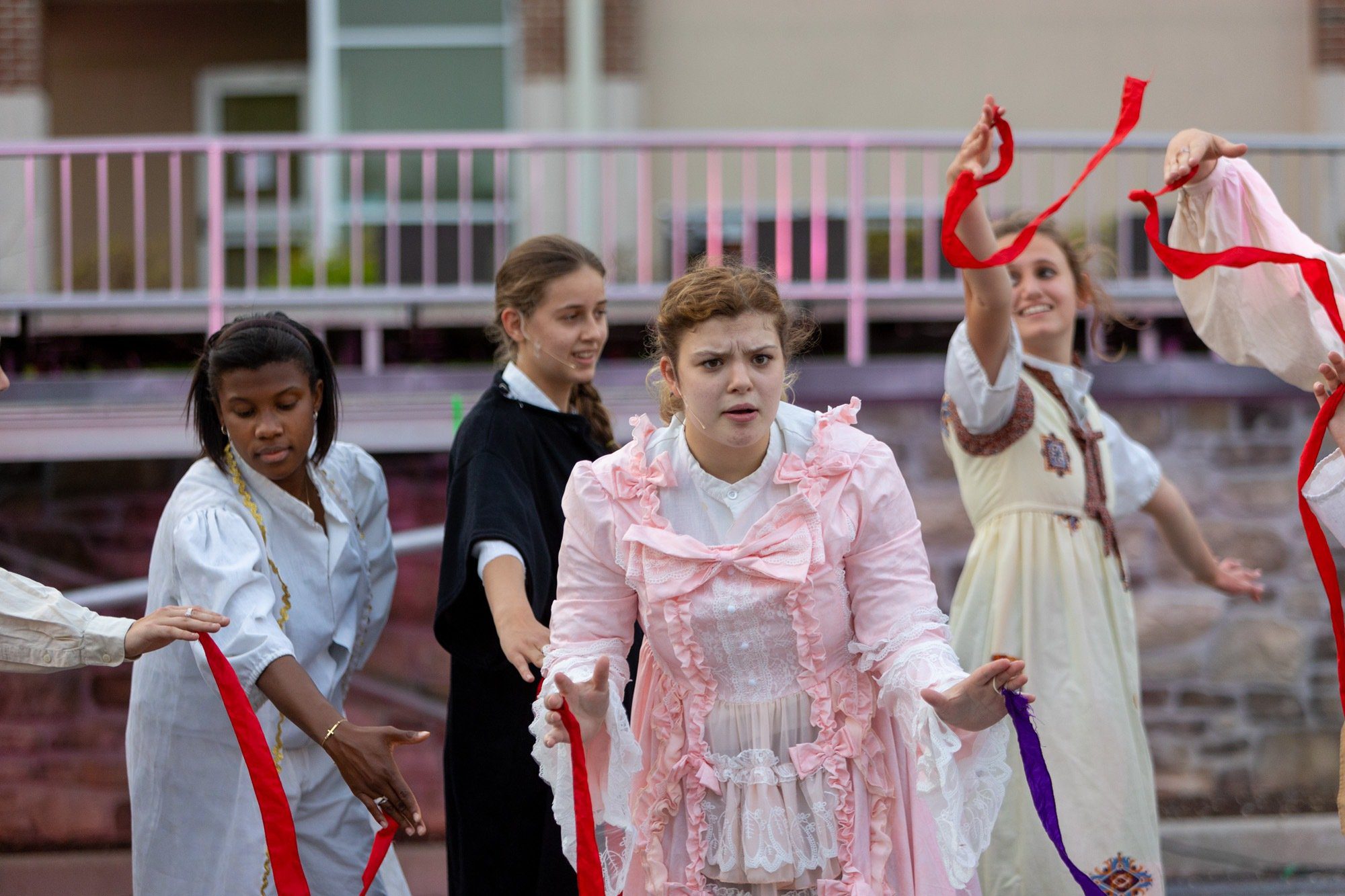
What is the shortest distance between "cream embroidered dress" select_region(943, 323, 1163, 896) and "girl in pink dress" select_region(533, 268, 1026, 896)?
89 cm

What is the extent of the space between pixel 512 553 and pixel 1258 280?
1.63 m

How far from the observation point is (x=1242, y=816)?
5453 millimetres

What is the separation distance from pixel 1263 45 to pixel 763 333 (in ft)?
26.0

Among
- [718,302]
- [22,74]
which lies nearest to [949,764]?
[718,302]

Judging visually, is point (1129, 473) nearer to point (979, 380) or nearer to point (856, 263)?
point (979, 380)

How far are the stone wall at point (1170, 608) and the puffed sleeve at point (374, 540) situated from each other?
2.22 m

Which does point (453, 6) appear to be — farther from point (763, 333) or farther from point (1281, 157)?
point (763, 333)

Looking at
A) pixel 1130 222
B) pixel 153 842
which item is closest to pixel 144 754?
pixel 153 842

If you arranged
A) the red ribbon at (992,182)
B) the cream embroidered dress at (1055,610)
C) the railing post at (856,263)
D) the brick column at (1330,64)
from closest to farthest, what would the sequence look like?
the red ribbon at (992,182) < the cream embroidered dress at (1055,610) < the railing post at (856,263) < the brick column at (1330,64)

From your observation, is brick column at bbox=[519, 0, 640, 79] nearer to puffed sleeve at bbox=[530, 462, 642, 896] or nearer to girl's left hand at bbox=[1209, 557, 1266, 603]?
girl's left hand at bbox=[1209, 557, 1266, 603]

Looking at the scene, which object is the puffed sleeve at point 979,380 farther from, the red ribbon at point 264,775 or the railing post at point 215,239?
the railing post at point 215,239

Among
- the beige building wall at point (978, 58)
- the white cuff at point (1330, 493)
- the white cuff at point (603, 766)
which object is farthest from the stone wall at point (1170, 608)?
the beige building wall at point (978, 58)

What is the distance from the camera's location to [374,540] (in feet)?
11.0
